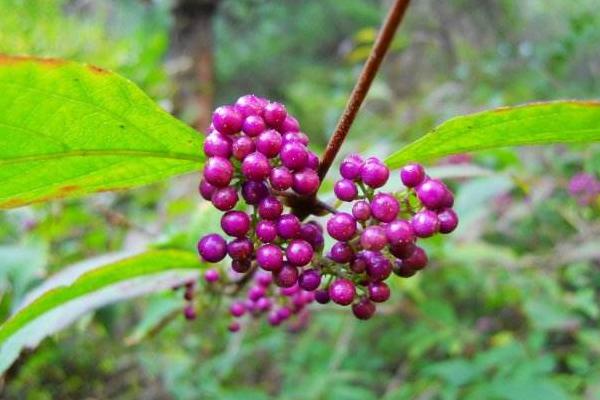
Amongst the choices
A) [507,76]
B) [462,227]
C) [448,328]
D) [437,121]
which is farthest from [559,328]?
[507,76]

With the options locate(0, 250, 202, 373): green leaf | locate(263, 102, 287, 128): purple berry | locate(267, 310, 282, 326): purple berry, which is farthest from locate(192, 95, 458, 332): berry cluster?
locate(267, 310, 282, 326): purple berry

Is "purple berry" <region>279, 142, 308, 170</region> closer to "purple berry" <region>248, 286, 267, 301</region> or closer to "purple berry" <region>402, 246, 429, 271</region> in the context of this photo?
"purple berry" <region>402, 246, 429, 271</region>

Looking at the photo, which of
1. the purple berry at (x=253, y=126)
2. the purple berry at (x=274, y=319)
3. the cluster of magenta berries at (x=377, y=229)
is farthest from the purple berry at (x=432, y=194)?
the purple berry at (x=274, y=319)

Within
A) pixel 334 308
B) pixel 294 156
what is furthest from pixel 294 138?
pixel 334 308

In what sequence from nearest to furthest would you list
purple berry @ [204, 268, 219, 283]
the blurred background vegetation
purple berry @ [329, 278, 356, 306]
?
purple berry @ [329, 278, 356, 306] → purple berry @ [204, 268, 219, 283] → the blurred background vegetation

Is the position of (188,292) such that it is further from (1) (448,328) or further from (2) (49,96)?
(1) (448,328)

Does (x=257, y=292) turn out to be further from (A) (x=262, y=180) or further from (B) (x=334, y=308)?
(B) (x=334, y=308)
